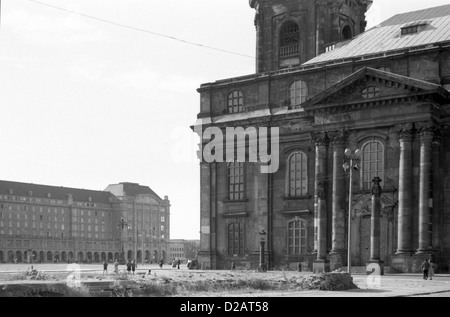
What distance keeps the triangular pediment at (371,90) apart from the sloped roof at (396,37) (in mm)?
3721

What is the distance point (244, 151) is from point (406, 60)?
591 inches

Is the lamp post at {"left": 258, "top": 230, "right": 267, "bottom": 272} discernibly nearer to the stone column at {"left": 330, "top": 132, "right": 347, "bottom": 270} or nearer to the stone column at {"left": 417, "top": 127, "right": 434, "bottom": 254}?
the stone column at {"left": 330, "top": 132, "right": 347, "bottom": 270}

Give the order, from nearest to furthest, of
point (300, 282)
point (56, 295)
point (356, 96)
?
point (56, 295), point (300, 282), point (356, 96)

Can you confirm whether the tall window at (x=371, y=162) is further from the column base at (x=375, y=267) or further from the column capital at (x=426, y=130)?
the column base at (x=375, y=267)

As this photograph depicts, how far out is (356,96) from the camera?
55.6 meters

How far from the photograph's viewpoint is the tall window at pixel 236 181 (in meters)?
64.2

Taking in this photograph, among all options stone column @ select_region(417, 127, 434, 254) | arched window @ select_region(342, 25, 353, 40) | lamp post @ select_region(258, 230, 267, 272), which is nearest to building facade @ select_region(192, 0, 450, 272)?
stone column @ select_region(417, 127, 434, 254)

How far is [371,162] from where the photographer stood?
183ft

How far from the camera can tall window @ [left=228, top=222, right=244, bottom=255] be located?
210ft

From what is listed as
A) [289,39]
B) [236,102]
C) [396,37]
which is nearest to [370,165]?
[396,37]
